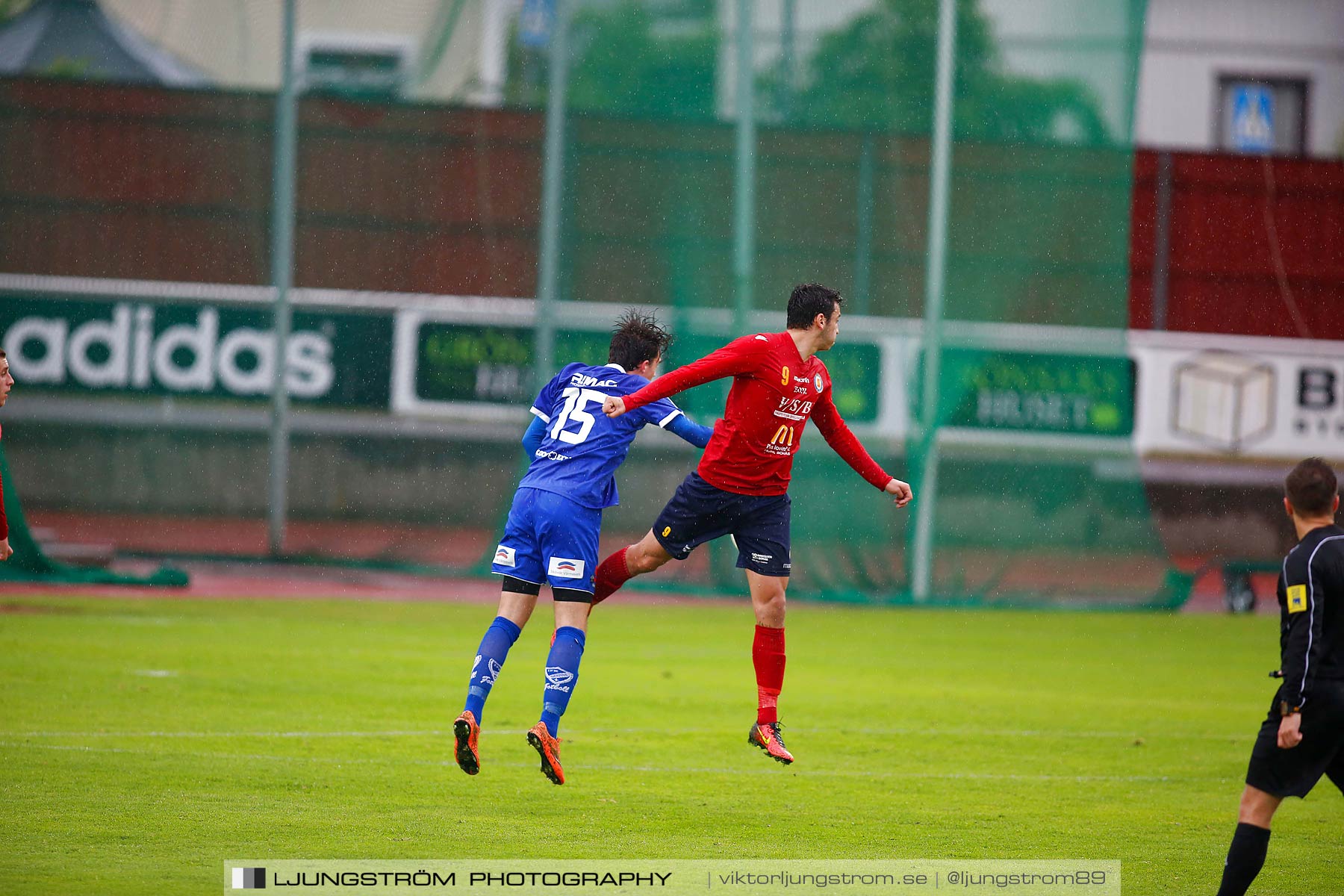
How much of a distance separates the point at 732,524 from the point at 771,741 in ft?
3.95

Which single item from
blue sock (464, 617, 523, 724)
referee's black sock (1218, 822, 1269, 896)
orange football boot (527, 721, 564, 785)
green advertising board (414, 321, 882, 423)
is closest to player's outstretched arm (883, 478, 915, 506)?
blue sock (464, 617, 523, 724)

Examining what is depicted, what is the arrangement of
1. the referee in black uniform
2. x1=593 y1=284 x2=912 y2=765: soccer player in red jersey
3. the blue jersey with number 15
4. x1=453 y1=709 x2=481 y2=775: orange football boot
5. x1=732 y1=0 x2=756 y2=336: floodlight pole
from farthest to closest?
x1=732 y1=0 x2=756 y2=336: floodlight pole, x1=593 y1=284 x2=912 y2=765: soccer player in red jersey, the blue jersey with number 15, x1=453 y1=709 x2=481 y2=775: orange football boot, the referee in black uniform

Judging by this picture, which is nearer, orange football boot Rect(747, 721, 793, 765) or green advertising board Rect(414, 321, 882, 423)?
orange football boot Rect(747, 721, 793, 765)

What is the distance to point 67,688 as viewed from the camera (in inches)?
422

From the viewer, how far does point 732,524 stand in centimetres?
852

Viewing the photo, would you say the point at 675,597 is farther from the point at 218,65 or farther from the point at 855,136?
the point at 218,65

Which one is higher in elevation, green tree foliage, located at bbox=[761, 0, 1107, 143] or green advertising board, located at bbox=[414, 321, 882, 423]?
green tree foliage, located at bbox=[761, 0, 1107, 143]

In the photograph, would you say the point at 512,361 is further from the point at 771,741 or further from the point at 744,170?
the point at 771,741

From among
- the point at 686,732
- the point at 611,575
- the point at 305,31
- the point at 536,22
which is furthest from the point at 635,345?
the point at 305,31

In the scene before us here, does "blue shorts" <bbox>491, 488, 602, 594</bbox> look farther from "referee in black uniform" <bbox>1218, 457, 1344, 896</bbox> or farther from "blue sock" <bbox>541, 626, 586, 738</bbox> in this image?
"referee in black uniform" <bbox>1218, 457, 1344, 896</bbox>

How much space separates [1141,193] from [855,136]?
5505 millimetres

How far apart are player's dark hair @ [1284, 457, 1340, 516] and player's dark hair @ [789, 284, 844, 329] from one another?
281 cm

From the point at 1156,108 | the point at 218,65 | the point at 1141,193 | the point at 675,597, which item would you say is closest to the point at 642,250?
the point at 675,597

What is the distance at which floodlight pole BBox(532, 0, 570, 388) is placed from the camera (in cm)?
1944
